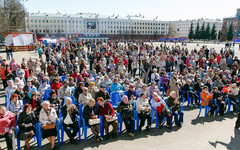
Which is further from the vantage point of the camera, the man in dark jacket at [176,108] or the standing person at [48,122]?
the man in dark jacket at [176,108]

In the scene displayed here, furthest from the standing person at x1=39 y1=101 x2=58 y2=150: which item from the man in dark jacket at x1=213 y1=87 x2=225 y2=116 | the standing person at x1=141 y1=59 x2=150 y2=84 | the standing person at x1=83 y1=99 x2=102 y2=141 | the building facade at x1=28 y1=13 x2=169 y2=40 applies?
the building facade at x1=28 y1=13 x2=169 y2=40

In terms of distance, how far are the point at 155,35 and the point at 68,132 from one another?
366ft

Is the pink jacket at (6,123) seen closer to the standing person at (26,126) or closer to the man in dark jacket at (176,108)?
the standing person at (26,126)

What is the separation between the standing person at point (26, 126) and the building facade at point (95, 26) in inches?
3511

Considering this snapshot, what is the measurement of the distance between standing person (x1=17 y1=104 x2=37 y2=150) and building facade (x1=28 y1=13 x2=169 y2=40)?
3511 inches

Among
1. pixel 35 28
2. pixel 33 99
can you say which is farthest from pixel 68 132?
pixel 35 28

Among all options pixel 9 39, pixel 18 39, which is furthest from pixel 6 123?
pixel 18 39

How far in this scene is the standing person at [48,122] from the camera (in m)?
4.86

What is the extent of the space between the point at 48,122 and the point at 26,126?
53cm

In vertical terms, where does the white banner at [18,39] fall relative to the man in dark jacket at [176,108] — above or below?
above

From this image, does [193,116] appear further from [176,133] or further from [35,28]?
[35,28]

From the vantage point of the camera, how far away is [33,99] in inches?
229

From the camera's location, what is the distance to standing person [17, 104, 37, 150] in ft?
15.4

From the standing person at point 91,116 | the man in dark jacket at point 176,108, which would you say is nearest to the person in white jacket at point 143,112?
the man in dark jacket at point 176,108
